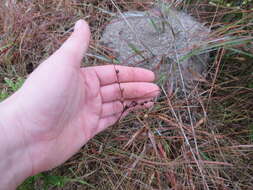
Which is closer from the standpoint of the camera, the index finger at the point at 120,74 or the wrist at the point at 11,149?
the wrist at the point at 11,149

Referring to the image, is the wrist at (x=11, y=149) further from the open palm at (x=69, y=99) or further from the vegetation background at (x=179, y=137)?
the vegetation background at (x=179, y=137)

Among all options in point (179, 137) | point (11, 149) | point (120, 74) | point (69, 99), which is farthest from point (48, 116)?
point (179, 137)

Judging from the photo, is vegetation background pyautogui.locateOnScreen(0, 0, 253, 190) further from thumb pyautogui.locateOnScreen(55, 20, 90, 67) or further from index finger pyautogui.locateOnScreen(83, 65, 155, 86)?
thumb pyautogui.locateOnScreen(55, 20, 90, 67)

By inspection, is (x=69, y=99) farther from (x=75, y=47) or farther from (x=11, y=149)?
(x=11, y=149)

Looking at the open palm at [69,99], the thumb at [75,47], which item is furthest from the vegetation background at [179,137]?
the thumb at [75,47]

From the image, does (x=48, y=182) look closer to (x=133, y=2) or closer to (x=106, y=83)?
(x=106, y=83)

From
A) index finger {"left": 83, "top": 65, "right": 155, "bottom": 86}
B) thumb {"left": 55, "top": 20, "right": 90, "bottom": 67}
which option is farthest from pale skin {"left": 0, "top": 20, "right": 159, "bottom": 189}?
index finger {"left": 83, "top": 65, "right": 155, "bottom": 86}
